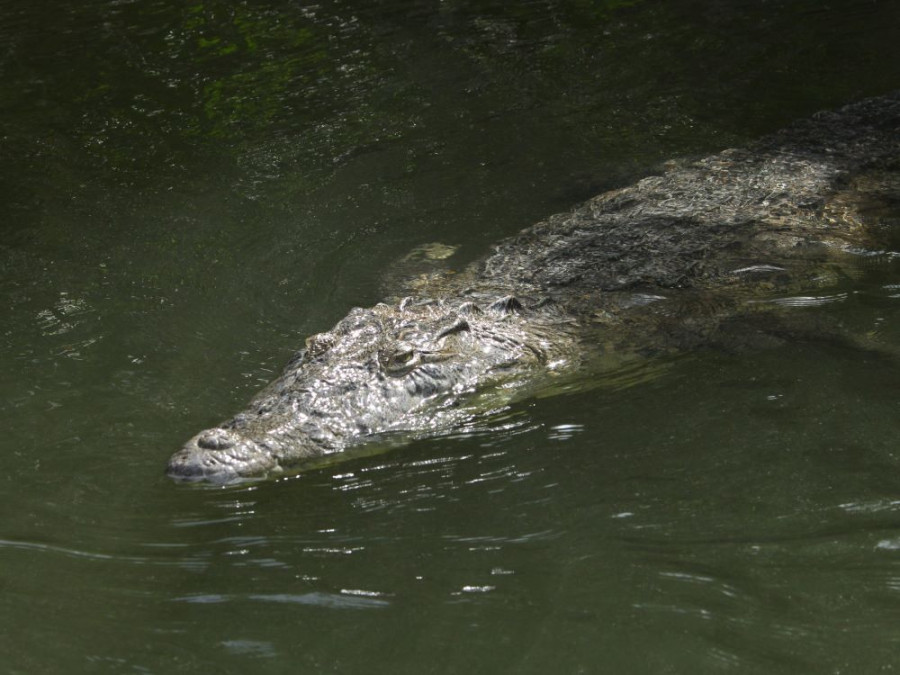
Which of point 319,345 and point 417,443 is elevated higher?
point 319,345

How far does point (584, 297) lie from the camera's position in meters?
6.43

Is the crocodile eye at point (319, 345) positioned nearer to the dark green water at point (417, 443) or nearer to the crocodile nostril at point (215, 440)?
the dark green water at point (417, 443)

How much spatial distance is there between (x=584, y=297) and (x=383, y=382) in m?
1.68

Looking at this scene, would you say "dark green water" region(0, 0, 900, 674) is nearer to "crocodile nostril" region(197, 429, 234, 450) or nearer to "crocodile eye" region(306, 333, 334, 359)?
"crocodile nostril" region(197, 429, 234, 450)

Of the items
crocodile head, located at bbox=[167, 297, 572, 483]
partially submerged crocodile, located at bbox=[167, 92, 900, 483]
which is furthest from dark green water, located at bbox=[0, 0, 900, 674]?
partially submerged crocodile, located at bbox=[167, 92, 900, 483]

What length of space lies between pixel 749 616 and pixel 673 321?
114 inches

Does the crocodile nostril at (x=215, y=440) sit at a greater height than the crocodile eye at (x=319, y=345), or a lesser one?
lesser

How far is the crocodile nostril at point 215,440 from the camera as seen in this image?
470cm

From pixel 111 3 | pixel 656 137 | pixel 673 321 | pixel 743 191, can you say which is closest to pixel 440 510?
pixel 673 321

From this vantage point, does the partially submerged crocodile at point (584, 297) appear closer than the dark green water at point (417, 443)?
No

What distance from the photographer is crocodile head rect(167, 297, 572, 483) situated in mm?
4797

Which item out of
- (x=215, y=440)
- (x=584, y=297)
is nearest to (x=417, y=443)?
(x=215, y=440)

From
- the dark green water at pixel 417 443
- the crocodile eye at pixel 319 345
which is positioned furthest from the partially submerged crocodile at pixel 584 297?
the dark green water at pixel 417 443

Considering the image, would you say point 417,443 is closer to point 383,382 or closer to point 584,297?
point 383,382
